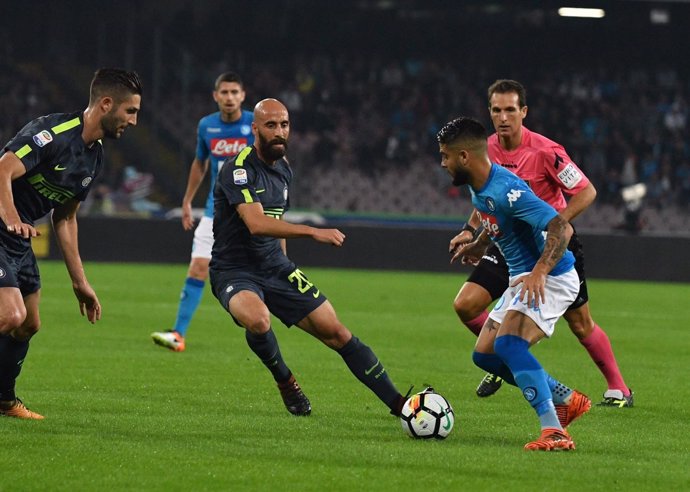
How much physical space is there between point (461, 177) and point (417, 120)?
24.9 m

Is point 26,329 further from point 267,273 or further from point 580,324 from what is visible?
point 580,324

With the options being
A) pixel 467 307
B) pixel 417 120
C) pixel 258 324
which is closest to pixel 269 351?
pixel 258 324

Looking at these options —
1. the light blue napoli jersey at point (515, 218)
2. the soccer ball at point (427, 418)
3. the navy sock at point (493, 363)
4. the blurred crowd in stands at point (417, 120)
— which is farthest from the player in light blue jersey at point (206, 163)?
the blurred crowd in stands at point (417, 120)

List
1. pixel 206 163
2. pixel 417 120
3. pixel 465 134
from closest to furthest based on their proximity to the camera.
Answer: pixel 465 134 < pixel 206 163 < pixel 417 120

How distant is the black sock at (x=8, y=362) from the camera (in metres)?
7.20

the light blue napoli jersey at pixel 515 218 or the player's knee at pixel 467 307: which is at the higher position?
the light blue napoli jersey at pixel 515 218

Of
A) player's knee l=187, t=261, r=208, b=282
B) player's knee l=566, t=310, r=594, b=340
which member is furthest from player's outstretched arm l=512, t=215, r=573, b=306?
player's knee l=187, t=261, r=208, b=282

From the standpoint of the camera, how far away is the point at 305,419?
24.3 feet

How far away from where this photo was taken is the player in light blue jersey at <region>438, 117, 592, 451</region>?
6328mm

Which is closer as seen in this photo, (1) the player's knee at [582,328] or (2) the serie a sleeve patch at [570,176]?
(2) the serie a sleeve patch at [570,176]

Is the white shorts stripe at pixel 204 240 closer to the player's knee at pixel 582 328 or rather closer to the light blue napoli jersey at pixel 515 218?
the player's knee at pixel 582 328

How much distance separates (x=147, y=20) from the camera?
3222 centimetres

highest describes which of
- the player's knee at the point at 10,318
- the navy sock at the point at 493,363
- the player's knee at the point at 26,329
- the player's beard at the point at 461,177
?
the player's beard at the point at 461,177

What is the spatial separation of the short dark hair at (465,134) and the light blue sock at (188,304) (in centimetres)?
528
